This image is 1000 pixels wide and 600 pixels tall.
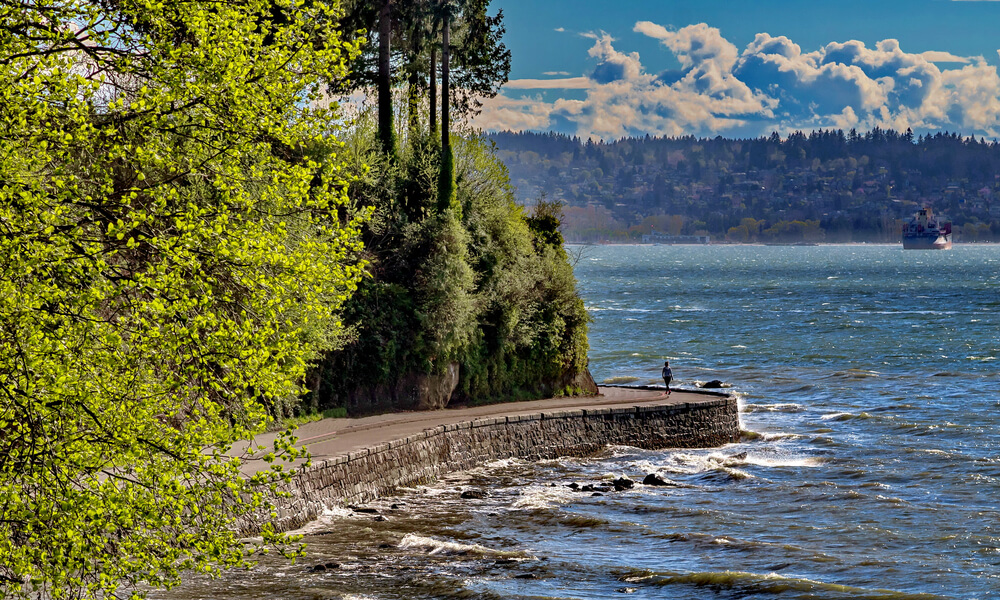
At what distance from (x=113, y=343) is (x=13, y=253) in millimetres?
1373

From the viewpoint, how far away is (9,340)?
10375 mm

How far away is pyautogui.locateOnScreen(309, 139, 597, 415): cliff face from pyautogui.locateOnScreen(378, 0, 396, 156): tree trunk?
892 millimetres

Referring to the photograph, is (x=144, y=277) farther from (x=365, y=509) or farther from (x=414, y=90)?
(x=414, y=90)

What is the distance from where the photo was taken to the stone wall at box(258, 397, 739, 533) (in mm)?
25953

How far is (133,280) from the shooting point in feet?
34.3

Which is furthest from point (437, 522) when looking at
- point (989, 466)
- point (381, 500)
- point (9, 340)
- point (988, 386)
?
point (988, 386)

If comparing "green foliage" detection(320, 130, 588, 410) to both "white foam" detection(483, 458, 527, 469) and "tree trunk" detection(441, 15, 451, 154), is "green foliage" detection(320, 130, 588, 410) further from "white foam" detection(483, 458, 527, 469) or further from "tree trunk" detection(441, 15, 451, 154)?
"white foam" detection(483, 458, 527, 469)

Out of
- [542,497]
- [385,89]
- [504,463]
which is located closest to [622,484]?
[542,497]

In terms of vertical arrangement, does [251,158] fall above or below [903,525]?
above

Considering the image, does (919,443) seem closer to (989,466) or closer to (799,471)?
(989,466)

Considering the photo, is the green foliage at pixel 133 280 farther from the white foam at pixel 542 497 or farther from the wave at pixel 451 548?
the white foam at pixel 542 497

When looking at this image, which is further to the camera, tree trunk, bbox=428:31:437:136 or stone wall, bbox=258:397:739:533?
tree trunk, bbox=428:31:437:136

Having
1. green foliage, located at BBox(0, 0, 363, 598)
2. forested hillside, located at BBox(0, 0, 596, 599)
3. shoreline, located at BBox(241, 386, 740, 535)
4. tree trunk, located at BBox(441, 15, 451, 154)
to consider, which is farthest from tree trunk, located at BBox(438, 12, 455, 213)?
green foliage, located at BBox(0, 0, 363, 598)

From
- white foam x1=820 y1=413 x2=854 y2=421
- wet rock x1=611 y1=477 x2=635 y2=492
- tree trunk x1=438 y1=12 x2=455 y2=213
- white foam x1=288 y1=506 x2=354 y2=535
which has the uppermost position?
tree trunk x1=438 y1=12 x2=455 y2=213
